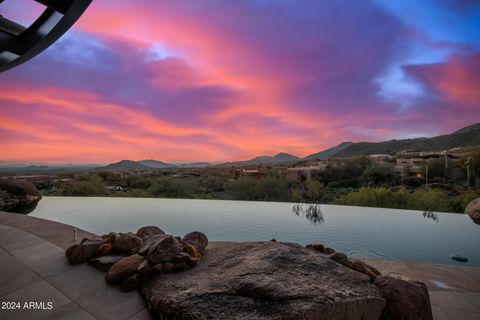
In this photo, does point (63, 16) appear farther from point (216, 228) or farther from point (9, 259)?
point (216, 228)

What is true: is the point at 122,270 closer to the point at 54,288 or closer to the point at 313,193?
the point at 54,288

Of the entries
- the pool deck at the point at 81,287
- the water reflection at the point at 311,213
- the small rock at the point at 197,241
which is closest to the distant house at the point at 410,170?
the water reflection at the point at 311,213

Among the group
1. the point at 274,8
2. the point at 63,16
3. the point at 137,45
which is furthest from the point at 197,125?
the point at 63,16

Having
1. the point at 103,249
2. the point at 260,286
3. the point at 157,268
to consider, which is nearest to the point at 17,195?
the point at 103,249

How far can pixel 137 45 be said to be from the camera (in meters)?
7.05

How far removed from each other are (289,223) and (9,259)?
5.65m

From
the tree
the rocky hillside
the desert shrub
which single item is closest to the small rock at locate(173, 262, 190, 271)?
the tree

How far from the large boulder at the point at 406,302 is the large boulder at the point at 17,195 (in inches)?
500

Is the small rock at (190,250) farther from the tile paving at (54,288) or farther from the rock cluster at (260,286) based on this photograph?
the tile paving at (54,288)

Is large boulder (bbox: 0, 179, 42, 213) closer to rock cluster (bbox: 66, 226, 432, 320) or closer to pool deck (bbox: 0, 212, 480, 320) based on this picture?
pool deck (bbox: 0, 212, 480, 320)

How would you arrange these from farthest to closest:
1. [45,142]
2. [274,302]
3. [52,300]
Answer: [45,142]
[52,300]
[274,302]

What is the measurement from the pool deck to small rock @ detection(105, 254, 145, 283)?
0.09 meters

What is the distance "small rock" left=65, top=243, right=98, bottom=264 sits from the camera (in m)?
3.25

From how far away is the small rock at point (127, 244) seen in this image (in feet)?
11.5
